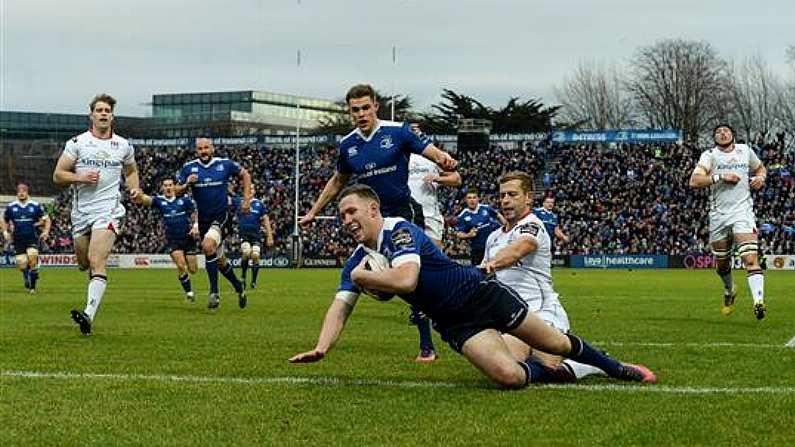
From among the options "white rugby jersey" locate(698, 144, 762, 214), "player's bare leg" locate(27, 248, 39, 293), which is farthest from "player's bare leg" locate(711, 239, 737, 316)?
"player's bare leg" locate(27, 248, 39, 293)

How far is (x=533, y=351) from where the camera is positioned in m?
8.18

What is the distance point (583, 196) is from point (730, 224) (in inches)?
1805

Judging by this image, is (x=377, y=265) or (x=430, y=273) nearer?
A: (x=377, y=265)

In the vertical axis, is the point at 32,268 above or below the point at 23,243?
below

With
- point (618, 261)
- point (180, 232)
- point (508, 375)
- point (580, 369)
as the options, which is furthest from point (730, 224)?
point (618, 261)

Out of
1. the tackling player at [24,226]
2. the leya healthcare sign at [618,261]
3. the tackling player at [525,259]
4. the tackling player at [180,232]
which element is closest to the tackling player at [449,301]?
the tackling player at [525,259]

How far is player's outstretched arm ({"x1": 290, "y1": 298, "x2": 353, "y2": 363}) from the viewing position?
22.8ft

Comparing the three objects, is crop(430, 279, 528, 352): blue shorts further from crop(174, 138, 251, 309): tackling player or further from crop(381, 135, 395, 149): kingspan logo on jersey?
crop(174, 138, 251, 309): tackling player

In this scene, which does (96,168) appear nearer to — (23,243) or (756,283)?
(756,283)

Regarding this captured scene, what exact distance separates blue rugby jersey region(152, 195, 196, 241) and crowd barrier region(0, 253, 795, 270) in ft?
82.1

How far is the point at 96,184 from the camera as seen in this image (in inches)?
492

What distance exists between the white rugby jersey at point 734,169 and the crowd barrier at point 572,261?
Answer: 34.7 m

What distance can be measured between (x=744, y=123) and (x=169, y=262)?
129 ft

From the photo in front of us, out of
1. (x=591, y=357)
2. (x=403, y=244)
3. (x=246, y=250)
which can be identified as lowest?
(x=246, y=250)
